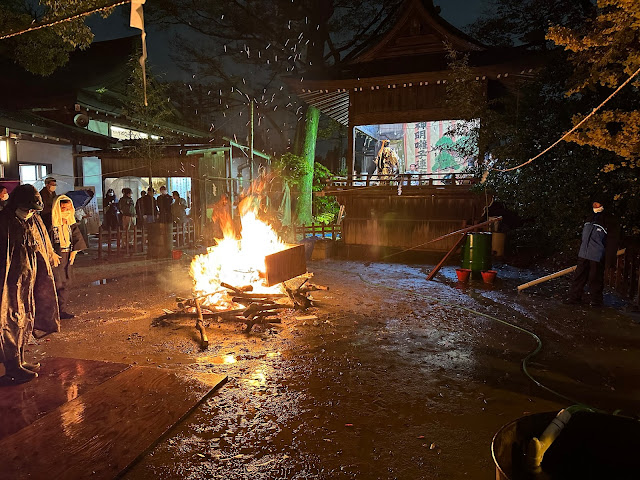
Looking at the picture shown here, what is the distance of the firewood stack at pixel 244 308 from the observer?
25.1 ft

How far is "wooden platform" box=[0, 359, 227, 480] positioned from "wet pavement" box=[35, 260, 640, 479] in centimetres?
22

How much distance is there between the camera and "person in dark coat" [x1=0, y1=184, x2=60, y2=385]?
5047mm

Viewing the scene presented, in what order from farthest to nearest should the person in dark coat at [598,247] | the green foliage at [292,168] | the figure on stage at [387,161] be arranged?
the green foliage at [292,168] → the figure on stage at [387,161] → the person in dark coat at [598,247]

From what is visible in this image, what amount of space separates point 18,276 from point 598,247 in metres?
10.2

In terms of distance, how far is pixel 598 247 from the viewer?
8.82m

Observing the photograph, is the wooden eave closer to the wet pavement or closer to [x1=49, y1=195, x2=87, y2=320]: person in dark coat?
→ the wet pavement

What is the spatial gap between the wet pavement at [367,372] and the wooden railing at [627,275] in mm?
468

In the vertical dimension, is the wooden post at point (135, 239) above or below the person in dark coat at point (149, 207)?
below

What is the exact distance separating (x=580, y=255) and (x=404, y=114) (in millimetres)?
9609

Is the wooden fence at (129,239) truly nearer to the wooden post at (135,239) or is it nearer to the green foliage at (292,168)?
the wooden post at (135,239)

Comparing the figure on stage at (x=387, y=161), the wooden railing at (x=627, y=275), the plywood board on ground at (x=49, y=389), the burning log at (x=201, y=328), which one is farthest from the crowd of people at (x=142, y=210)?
the wooden railing at (x=627, y=275)

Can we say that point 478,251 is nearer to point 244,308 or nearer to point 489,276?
point 489,276

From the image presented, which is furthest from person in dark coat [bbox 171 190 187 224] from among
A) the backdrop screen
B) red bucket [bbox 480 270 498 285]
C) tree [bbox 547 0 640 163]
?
tree [bbox 547 0 640 163]

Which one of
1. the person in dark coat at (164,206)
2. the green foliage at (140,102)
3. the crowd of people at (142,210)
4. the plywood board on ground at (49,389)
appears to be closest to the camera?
the plywood board on ground at (49,389)
